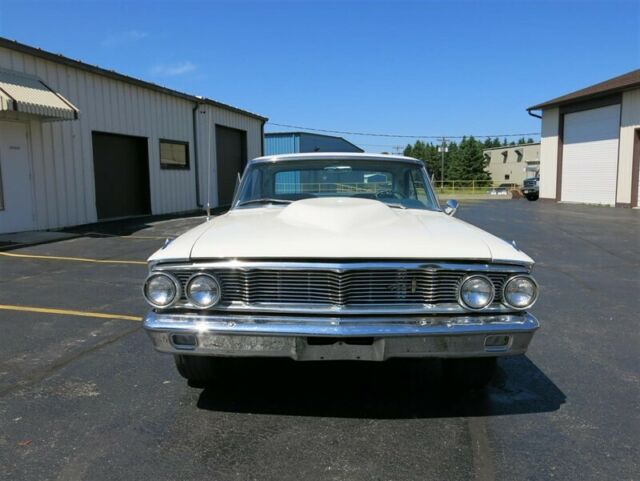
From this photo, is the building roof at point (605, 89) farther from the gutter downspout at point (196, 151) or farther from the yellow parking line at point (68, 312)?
the yellow parking line at point (68, 312)

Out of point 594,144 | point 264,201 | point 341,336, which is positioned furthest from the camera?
point 594,144

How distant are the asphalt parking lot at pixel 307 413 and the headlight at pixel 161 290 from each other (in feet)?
2.38

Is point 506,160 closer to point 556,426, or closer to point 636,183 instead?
point 636,183

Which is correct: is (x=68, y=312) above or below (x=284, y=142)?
below

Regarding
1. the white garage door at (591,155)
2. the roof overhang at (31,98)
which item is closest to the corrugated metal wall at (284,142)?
the white garage door at (591,155)

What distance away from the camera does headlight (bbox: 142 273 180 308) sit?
9.68 feet

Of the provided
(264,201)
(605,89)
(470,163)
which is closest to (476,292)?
(264,201)

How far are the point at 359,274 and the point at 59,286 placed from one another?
17.3 ft

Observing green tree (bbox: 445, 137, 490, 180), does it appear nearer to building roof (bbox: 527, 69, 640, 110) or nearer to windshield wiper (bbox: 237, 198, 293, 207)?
building roof (bbox: 527, 69, 640, 110)

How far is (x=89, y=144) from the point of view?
13883 millimetres

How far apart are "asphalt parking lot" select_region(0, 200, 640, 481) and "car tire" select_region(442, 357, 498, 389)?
12cm

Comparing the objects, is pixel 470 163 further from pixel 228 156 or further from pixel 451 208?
pixel 451 208

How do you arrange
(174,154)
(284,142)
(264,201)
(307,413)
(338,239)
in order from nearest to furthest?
(338,239)
(307,413)
(264,201)
(174,154)
(284,142)

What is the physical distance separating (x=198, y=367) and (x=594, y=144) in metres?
25.6
